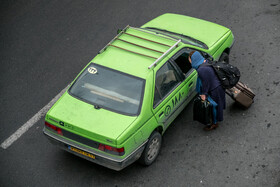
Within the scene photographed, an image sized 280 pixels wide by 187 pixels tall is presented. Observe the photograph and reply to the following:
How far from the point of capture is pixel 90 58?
9.27 m

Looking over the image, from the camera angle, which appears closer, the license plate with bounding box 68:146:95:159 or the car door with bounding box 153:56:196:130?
the license plate with bounding box 68:146:95:159

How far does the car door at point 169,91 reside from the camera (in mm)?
6428

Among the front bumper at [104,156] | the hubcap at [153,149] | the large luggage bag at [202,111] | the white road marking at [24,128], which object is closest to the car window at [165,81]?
the large luggage bag at [202,111]

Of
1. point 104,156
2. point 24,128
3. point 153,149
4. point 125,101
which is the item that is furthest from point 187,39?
point 24,128

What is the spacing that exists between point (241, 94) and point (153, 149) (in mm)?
2261

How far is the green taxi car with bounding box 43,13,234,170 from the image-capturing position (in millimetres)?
5844

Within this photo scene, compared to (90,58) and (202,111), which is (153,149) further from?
(90,58)

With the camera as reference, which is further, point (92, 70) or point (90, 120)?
point (92, 70)

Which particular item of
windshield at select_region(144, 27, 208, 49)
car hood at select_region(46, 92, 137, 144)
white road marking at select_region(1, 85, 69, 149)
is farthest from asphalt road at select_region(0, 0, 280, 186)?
windshield at select_region(144, 27, 208, 49)

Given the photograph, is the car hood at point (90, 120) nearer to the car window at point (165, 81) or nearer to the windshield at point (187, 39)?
the car window at point (165, 81)

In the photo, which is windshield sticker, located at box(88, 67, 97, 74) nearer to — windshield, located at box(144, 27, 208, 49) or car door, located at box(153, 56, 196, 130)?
car door, located at box(153, 56, 196, 130)

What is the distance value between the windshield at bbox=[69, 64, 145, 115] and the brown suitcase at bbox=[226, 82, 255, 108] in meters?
2.22

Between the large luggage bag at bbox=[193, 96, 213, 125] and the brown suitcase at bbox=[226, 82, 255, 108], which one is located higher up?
the large luggage bag at bbox=[193, 96, 213, 125]

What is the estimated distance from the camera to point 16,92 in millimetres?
8203
